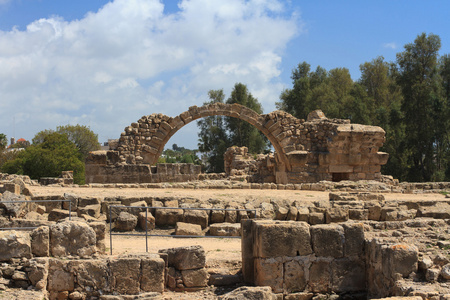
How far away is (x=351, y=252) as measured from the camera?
648 cm

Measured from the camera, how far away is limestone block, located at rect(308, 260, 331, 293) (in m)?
6.37

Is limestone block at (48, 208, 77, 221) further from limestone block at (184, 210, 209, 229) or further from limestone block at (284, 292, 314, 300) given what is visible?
limestone block at (284, 292, 314, 300)

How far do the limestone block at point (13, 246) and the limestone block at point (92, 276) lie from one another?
0.59 m

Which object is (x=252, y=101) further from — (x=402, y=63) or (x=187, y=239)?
(x=187, y=239)

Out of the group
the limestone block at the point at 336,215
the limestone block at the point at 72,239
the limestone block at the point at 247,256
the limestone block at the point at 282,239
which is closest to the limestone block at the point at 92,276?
the limestone block at the point at 72,239

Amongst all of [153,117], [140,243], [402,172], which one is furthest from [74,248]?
[402,172]

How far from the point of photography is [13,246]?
596 centimetres

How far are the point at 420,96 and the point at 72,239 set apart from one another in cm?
2633

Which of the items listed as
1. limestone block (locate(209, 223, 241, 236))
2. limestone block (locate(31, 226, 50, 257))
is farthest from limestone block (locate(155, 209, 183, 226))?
limestone block (locate(31, 226, 50, 257))

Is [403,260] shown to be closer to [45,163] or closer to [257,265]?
A: [257,265]

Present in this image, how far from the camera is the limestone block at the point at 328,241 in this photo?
640 cm

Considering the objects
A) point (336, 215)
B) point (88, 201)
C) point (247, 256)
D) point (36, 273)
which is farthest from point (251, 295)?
point (88, 201)

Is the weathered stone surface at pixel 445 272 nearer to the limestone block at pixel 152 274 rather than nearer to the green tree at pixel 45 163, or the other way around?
the limestone block at pixel 152 274

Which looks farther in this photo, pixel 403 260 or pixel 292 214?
pixel 292 214
